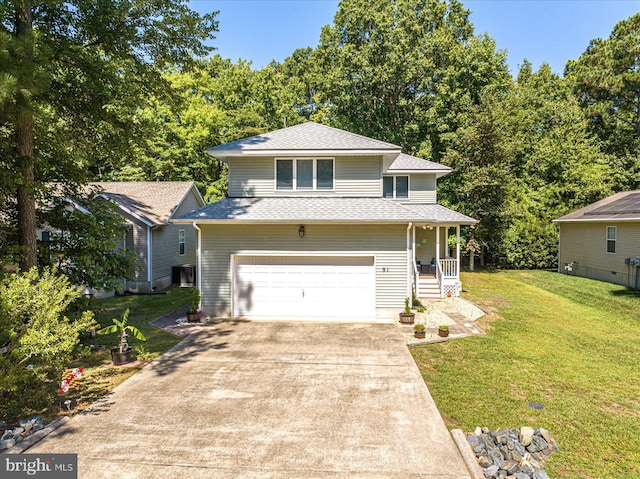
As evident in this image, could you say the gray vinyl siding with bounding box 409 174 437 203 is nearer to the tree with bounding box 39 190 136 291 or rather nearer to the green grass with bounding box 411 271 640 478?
the green grass with bounding box 411 271 640 478

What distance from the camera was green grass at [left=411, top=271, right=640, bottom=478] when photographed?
5.04 meters

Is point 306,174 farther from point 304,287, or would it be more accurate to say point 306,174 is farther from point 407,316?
point 407,316

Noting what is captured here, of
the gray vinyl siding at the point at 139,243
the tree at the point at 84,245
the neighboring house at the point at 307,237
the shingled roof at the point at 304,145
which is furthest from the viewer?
the gray vinyl siding at the point at 139,243

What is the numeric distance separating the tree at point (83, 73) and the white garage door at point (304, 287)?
17.2ft

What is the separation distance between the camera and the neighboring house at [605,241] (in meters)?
16.7

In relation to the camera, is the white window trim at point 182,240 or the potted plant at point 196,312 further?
the white window trim at point 182,240

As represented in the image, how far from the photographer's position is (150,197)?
61.2 feet

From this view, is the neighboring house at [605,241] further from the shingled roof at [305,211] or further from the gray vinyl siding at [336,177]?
the gray vinyl siding at [336,177]

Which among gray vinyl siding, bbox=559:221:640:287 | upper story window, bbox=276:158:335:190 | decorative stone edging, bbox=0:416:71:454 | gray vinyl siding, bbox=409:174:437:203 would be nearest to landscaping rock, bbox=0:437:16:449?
decorative stone edging, bbox=0:416:71:454

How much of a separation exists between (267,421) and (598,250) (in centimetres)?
2124

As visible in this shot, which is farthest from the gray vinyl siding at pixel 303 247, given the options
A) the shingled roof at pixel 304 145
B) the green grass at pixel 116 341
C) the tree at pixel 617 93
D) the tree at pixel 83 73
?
the tree at pixel 617 93

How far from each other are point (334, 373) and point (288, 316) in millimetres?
4121

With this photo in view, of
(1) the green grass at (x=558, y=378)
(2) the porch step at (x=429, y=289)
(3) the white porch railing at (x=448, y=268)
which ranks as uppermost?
(3) the white porch railing at (x=448, y=268)

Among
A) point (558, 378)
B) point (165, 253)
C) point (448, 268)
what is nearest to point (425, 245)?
point (448, 268)
